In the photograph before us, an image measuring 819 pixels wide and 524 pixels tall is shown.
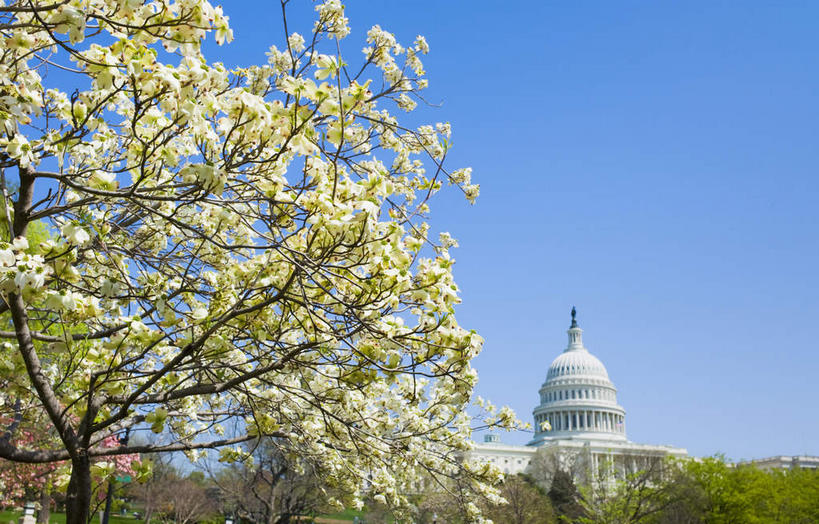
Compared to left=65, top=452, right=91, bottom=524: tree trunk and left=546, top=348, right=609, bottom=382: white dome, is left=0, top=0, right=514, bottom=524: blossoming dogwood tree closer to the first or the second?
left=65, top=452, right=91, bottom=524: tree trunk

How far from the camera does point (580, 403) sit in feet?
348

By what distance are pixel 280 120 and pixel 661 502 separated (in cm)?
3659

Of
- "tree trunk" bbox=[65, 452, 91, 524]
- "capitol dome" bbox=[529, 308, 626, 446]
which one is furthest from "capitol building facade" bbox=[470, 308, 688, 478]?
"tree trunk" bbox=[65, 452, 91, 524]

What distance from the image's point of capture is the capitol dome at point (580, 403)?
106 meters

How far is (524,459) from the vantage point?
328 ft

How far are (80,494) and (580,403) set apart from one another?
109 m

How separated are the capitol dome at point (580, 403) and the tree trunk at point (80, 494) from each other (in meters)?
106

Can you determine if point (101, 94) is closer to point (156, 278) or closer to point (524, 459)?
point (156, 278)

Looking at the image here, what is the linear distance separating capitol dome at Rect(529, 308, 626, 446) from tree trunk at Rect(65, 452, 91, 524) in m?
106

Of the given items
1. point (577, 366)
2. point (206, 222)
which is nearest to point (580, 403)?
point (577, 366)

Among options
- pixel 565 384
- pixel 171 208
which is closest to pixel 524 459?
pixel 565 384

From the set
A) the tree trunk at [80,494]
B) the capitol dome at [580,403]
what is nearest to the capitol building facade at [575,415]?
the capitol dome at [580,403]

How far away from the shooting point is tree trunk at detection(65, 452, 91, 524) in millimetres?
4320

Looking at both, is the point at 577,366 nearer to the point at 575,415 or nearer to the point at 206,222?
the point at 575,415
